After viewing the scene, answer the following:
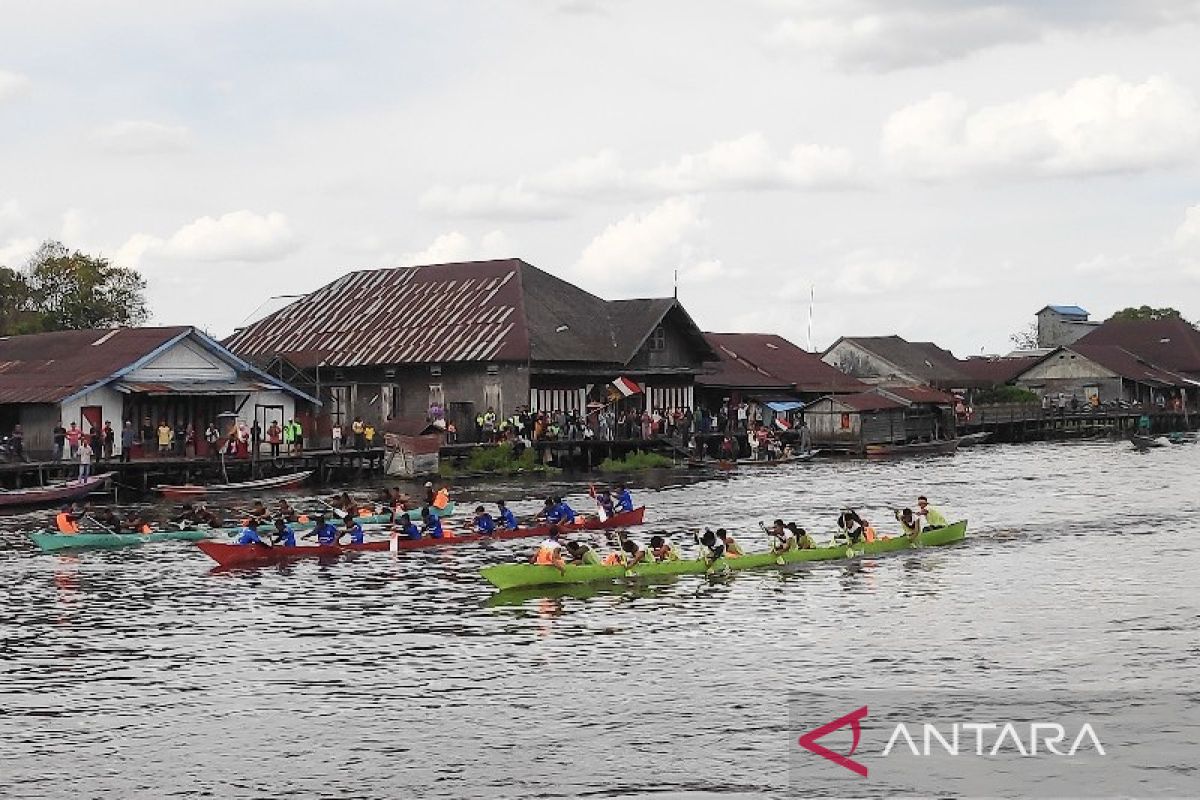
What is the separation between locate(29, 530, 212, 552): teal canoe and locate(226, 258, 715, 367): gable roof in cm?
2600

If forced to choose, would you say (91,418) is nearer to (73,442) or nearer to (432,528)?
(73,442)

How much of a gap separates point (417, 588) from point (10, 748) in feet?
43.4

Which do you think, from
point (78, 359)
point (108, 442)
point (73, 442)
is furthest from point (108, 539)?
point (78, 359)

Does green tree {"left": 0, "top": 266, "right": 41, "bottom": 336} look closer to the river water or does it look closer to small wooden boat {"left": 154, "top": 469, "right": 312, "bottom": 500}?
small wooden boat {"left": 154, "top": 469, "right": 312, "bottom": 500}

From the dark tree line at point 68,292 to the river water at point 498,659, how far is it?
148 ft

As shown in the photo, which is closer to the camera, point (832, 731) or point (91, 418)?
point (832, 731)

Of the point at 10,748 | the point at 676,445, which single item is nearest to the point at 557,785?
the point at 10,748

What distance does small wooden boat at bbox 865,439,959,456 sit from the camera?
7806 cm

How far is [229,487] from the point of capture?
2140 inches

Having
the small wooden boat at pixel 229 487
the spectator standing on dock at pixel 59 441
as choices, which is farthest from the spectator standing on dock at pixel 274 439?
the spectator standing on dock at pixel 59 441

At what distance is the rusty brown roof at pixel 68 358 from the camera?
5438 centimetres

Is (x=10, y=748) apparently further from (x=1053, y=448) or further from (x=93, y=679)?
(x=1053, y=448)

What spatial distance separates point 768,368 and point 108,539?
51.5 metres

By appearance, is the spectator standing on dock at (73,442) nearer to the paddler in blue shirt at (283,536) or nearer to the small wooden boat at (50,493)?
the small wooden boat at (50,493)
